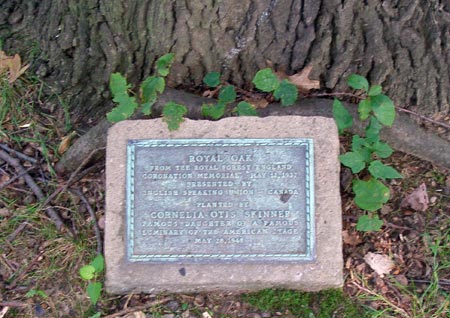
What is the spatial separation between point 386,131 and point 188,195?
1.01 m

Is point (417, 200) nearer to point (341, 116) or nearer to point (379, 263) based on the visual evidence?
point (379, 263)

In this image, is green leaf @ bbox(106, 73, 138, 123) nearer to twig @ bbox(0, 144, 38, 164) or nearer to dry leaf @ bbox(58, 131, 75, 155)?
dry leaf @ bbox(58, 131, 75, 155)

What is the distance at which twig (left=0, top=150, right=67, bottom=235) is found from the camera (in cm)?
265

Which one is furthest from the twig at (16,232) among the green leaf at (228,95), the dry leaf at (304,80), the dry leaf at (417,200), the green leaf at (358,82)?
the dry leaf at (417,200)

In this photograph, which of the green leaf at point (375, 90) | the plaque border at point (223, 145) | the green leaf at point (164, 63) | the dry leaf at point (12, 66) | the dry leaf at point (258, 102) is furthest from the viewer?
the dry leaf at point (12, 66)

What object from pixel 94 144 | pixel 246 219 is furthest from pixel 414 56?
pixel 94 144

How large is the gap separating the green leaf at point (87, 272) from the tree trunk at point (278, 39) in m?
0.95

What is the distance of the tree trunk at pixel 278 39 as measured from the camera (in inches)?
99.7

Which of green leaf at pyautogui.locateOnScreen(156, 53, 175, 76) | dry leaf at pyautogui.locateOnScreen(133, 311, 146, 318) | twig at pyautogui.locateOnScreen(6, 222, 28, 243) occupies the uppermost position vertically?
green leaf at pyautogui.locateOnScreen(156, 53, 175, 76)

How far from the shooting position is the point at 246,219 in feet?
7.66

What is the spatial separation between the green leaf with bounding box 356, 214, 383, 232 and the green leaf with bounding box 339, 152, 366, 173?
229mm

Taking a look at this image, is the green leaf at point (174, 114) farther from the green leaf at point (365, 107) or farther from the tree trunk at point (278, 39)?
the green leaf at point (365, 107)

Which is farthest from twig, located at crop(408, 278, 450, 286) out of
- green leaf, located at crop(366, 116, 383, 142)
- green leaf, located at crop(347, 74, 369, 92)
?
green leaf, located at crop(347, 74, 369, 92)

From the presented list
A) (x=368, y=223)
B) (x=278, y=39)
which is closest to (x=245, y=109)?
(x=278, y=39)
